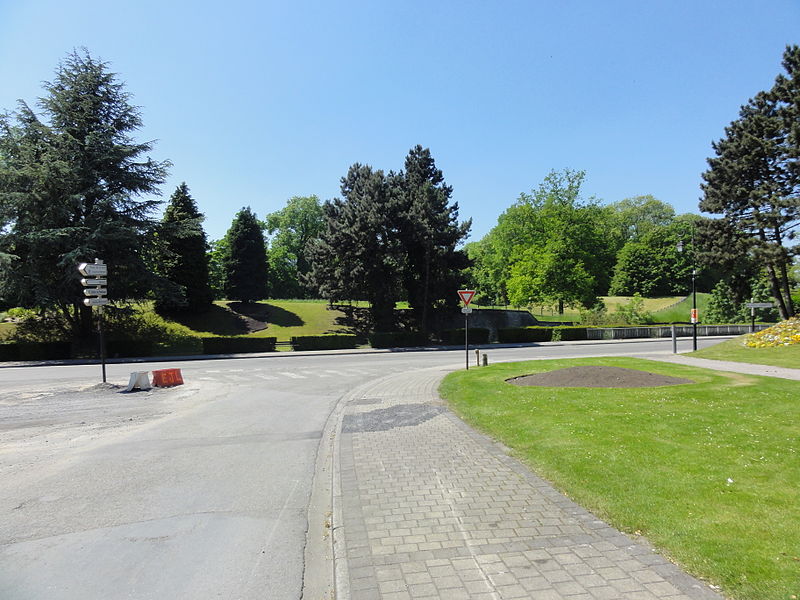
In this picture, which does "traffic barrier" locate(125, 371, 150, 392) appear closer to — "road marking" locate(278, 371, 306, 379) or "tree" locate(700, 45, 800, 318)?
"road marking" locate(278, 371, 306, 379)

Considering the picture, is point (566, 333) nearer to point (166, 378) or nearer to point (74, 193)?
point (166, 378)

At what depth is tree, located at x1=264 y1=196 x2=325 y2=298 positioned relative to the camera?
2923 inches

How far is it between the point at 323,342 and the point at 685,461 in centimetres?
2878

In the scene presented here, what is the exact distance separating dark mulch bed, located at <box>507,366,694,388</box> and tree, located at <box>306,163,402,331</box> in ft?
73.8

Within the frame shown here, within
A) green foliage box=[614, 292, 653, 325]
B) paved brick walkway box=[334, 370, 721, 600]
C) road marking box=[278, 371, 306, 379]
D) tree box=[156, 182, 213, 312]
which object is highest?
tree box=[156, 182, 213, 312]

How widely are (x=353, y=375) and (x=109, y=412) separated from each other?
8.68m

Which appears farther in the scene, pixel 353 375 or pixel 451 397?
pixel 353 375

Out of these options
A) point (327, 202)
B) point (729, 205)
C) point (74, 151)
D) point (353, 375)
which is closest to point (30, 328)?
point (74, 151)

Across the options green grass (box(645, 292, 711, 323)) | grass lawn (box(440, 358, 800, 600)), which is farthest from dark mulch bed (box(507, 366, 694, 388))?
green grass (box(645, 292, 711, 323))

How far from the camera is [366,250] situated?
114 ft

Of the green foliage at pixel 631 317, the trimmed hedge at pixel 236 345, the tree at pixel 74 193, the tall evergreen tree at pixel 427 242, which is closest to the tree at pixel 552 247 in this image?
the green foliage at pixel 631 317

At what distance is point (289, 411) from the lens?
37.9ft

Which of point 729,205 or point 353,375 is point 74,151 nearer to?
point 353,375

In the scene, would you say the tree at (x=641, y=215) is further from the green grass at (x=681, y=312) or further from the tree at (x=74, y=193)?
the tree at (x=74, y=193)
